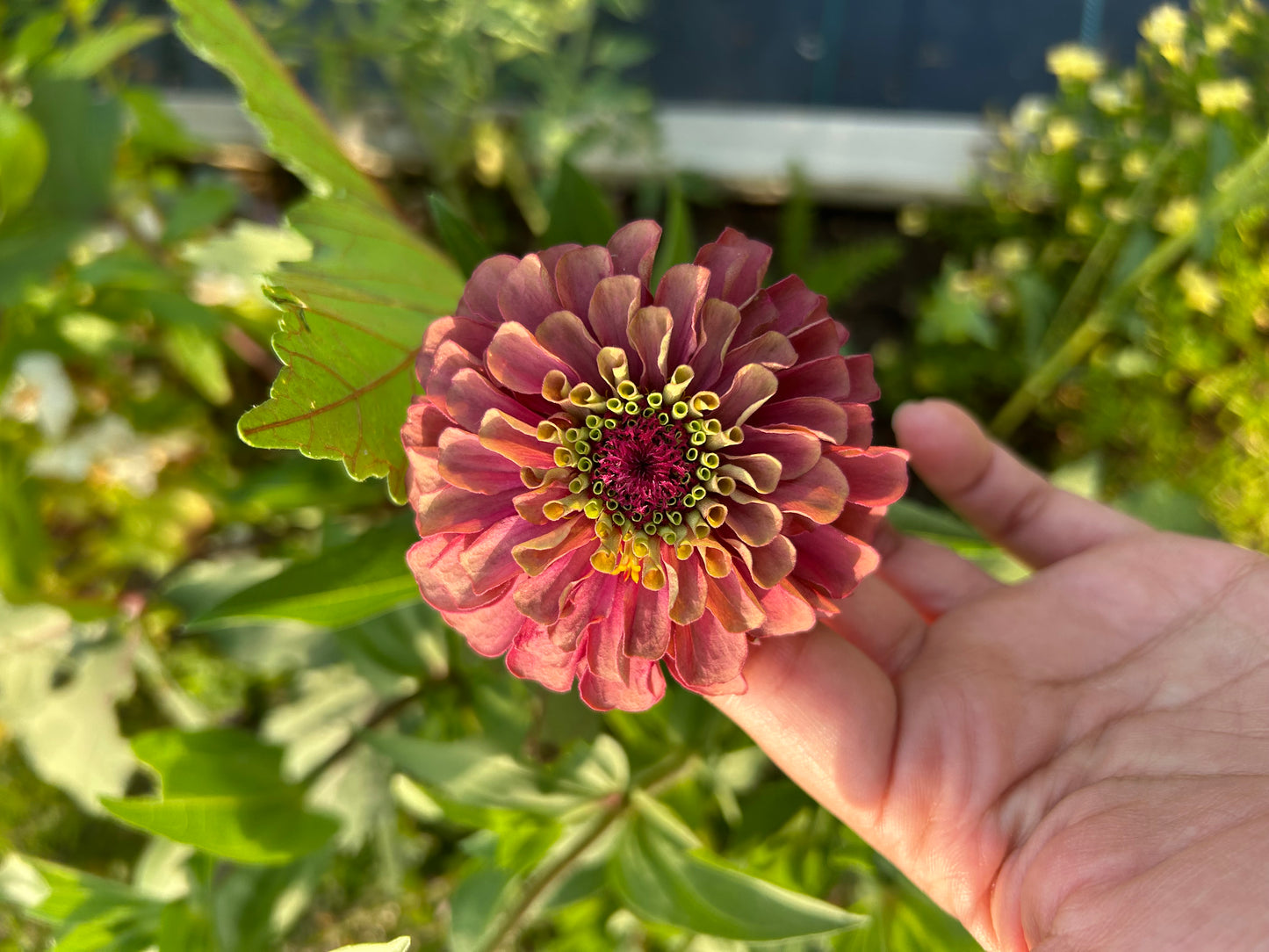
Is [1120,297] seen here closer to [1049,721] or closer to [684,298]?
[1049,721]

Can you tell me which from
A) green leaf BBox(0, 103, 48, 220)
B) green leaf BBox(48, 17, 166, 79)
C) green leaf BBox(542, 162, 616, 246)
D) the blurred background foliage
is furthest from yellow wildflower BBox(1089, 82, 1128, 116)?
green leaf BBox(0, 103, 48, 220)

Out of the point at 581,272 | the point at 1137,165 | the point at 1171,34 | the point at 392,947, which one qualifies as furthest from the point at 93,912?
the point at 1171,34

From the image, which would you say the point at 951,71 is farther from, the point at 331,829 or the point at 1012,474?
the point at 331,829

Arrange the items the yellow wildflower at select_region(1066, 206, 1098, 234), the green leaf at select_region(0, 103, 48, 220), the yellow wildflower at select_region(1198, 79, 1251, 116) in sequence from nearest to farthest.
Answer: the green leaf at select_region(0, 103, 48, 220) < the yellow wildflower at select_region(1198, 79, 1251, 116) < the yellow wildflower at select_region(1066, 206, 1098, 234)

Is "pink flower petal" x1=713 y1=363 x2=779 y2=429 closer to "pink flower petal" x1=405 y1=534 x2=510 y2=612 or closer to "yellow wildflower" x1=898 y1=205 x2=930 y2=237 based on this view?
"pink flower petal" x1=405 y1=534 x2=510 y2=612

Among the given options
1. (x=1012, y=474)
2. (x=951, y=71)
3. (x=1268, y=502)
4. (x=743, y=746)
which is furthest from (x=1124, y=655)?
(x=951, y=71)

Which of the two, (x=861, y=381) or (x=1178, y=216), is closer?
(x=861, y=381)
